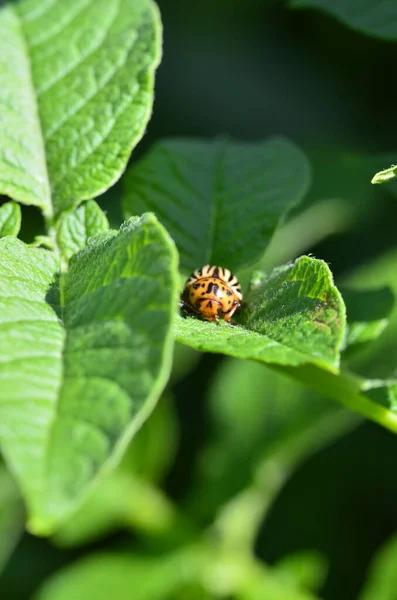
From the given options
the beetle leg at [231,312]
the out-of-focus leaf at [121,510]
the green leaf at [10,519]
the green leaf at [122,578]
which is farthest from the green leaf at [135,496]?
the beetle leg at [231,312]

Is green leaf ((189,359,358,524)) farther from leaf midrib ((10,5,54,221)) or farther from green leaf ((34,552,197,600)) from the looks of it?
leaf midrib ((10,5,54,221))

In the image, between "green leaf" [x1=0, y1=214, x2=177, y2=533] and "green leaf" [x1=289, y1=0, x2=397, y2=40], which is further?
"green leaf" [x1=289, y1=0, x2=397, y2=40]

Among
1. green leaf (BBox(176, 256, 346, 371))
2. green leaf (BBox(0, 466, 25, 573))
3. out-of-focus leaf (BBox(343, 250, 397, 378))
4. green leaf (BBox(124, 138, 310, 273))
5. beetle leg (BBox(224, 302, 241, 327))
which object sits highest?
green leaf (BBox(176, 256, 346, 371))

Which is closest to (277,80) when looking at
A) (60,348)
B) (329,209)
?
(329,209)

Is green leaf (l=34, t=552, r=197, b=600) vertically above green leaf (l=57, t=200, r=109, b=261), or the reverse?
green leaf (l=57, t=200, r=109, b=261)

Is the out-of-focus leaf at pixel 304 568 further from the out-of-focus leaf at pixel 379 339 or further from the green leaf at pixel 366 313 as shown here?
the green leaf at pixel 366 313

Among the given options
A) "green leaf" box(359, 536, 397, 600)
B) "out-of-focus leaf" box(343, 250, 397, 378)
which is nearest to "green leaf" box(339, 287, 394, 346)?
"out-of-focus leaf" box(343, 250, 397, 378)

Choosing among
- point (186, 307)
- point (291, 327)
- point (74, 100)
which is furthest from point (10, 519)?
point (291, 327)
